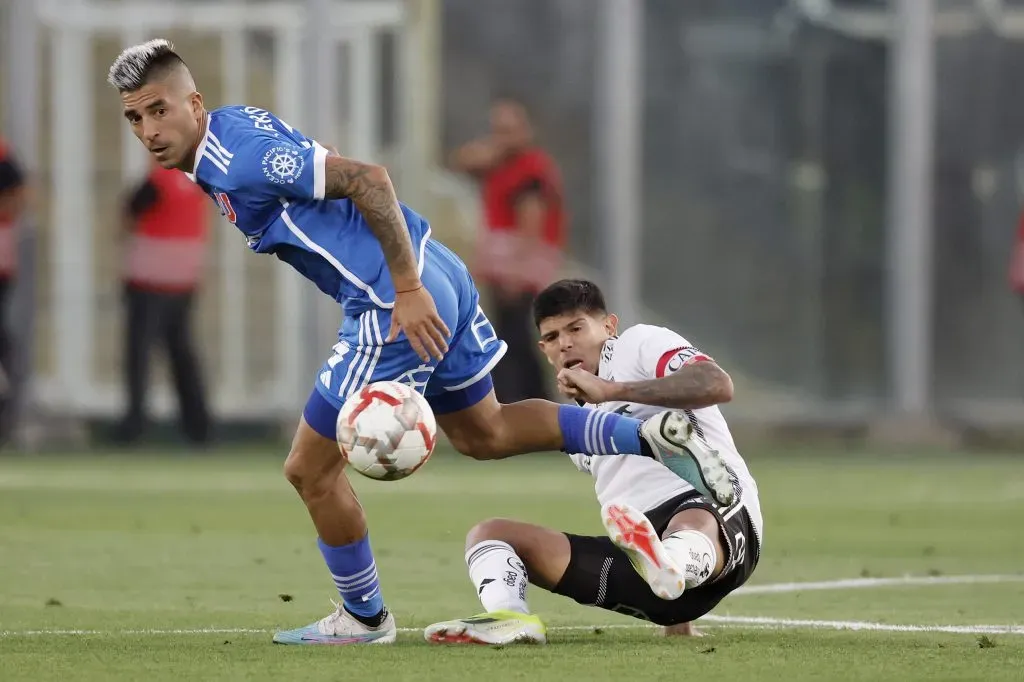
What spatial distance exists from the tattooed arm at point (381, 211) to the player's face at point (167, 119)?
473mm

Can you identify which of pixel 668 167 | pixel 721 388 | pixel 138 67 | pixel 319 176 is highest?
pixel 138 67

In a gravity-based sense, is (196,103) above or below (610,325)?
above

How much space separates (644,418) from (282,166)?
140 cm

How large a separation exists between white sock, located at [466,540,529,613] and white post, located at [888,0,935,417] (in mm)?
12306

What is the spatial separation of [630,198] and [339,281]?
38.7 feet

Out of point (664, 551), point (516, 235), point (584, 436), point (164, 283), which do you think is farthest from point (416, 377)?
point (516, 235)

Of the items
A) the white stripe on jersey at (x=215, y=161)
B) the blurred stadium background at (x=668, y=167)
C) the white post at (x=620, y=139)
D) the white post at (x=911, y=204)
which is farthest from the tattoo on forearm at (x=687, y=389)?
the white post at (x=911, y=204)

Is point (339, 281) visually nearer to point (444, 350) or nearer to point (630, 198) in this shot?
point (444, 350)

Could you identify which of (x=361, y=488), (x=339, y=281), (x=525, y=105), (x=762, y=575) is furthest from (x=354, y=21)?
(x=339, y=281)

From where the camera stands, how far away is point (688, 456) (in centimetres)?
613

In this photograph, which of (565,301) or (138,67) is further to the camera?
(565,301)

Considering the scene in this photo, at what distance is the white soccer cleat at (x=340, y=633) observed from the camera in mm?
6383

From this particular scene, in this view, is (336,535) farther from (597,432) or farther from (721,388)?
(721,388)

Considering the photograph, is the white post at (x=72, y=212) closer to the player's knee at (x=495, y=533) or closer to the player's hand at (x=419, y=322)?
the player's knee at (x=495, y=533)
